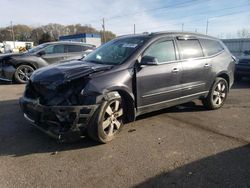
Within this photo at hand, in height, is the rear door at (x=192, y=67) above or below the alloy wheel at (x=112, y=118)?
above

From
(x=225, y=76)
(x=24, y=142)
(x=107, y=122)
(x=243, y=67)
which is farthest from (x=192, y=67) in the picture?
(x=243, y=67)

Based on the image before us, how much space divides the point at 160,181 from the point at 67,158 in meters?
1.36

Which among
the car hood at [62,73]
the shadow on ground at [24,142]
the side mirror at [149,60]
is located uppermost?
the side mirror at [149,60]

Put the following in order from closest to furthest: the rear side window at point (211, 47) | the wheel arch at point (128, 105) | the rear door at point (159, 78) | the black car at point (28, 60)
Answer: the wheel arch at point (128, 105)
the rear door at point (159, 78)
the rear side window at point (211, 47)
the black car at point (28, 60)

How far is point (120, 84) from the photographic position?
13.7ft

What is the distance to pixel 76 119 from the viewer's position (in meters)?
3.73

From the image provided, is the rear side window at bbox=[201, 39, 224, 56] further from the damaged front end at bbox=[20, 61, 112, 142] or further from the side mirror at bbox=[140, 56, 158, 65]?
the damaged front end at bbox=[20, 61, 112, 142]

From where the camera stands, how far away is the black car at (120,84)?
380 cm

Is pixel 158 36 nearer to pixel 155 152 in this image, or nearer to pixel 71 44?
pixel 155 152

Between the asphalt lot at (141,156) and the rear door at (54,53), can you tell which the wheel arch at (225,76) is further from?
the rear door at (54,53)

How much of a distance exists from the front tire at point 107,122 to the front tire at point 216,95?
8.40ft

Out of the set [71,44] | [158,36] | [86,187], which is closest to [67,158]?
[86,187]

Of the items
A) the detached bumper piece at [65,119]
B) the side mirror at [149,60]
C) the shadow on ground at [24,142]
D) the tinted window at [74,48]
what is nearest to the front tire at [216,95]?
the side mirror at [149,60]

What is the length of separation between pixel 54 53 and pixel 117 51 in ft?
21.2
